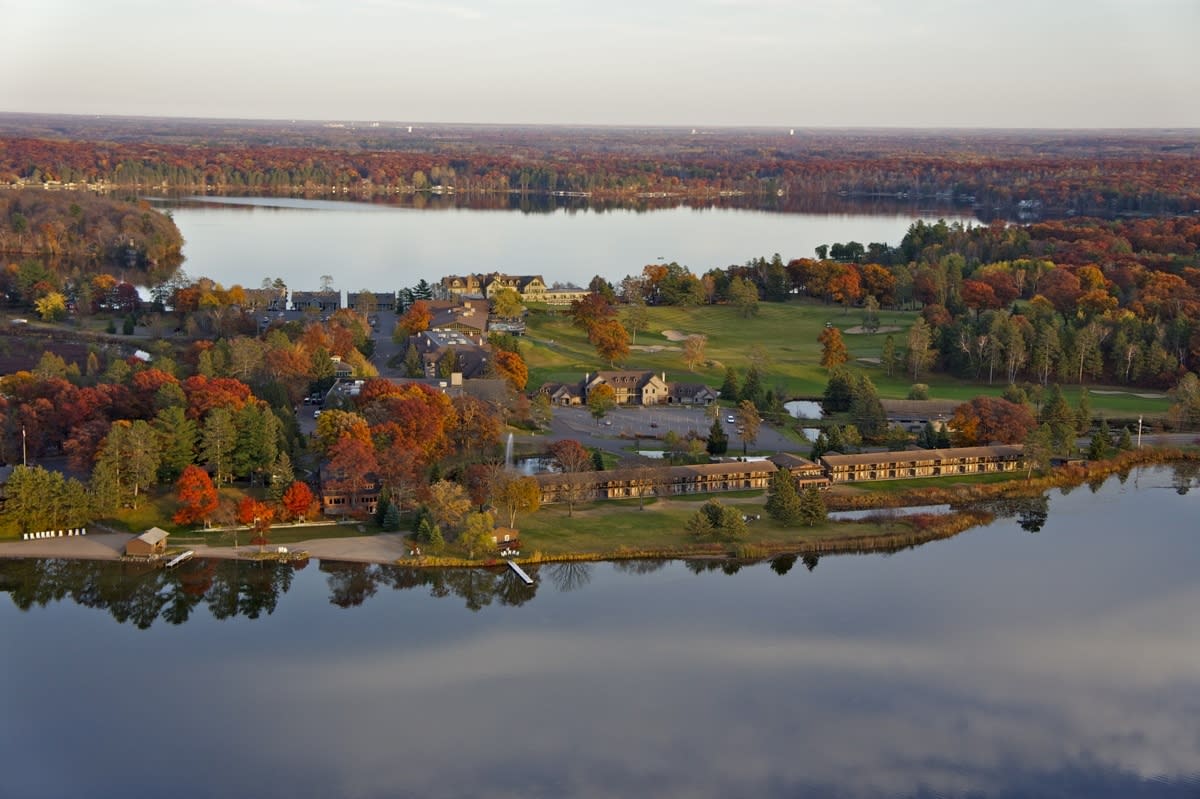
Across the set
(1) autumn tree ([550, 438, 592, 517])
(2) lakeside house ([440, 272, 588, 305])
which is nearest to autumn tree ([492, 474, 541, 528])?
(1) autumn tree ([550, 438, 592, 517])

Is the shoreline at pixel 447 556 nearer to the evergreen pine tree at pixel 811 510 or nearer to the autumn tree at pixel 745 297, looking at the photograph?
the evergreen pine tree at pixel 811 510

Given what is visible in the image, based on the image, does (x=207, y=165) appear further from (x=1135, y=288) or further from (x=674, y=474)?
(x=674, y=474)

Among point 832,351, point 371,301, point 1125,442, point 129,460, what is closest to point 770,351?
point 832,351

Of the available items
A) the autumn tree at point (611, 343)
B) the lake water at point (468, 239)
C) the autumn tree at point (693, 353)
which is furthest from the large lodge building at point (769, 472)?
the lake water at point (468, 239)

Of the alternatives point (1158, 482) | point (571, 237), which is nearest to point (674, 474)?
point (1158, 482)

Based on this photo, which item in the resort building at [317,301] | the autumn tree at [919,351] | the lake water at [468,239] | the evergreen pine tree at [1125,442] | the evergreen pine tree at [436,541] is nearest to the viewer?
the evergreen pine tree at [436,541]

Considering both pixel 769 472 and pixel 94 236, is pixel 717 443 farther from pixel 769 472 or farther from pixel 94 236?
pixel 94 236
